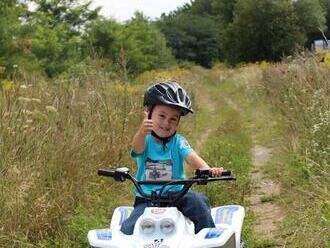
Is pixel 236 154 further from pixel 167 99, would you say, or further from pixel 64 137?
pixel 167 99

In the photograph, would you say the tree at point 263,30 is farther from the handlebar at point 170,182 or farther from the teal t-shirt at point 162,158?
the handlebar at point 170,182

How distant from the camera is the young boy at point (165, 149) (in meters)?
3.75

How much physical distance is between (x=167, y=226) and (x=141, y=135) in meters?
0.96

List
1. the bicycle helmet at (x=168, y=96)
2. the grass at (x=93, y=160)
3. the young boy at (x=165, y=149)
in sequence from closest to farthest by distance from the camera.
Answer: the young boy at (x=165, y=149), the bicycle helmet at (x=168, y=96), the grass at (x=93, y=160)

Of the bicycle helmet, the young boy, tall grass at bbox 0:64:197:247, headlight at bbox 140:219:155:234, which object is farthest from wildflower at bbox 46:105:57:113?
→ headlight at bbox 140:219:155:234

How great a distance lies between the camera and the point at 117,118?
809cm

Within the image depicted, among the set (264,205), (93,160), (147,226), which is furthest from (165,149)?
(264,205)

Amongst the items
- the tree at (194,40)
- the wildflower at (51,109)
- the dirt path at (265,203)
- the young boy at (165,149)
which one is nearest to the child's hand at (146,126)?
the young boy at (165,149)

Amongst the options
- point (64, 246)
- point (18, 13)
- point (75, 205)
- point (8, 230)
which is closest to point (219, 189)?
point (75, 205)

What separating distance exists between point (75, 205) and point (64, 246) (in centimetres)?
79

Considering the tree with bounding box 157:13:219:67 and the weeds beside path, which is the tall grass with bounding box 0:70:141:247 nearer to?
the weeds beside path

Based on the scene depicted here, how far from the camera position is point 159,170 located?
4129mm

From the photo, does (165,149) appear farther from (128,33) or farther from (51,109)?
(128,33)

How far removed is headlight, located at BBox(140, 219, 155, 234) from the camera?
3189mm
